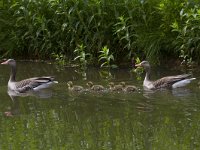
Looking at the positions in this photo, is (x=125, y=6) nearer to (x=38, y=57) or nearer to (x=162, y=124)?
(x=38, y=57)

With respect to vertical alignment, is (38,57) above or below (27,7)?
below

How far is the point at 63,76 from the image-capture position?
19672 mm

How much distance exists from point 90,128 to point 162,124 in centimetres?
126

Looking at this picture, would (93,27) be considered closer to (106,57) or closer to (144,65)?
(106,57)

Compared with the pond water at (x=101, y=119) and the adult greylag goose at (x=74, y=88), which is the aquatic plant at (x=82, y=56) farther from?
the adult greylag goose at (x=74, y=88)

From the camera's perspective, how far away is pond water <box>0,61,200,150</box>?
12.4m

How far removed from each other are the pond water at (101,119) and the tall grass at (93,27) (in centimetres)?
158

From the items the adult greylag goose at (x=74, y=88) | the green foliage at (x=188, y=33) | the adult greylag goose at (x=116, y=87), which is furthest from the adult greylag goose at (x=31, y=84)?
the green foliage at (x=188, y=33)

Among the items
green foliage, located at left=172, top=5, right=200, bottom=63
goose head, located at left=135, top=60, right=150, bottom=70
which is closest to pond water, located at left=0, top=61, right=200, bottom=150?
goose head, located at left=135, top=60, right=150, bottom=70

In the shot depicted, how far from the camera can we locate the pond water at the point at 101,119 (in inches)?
489

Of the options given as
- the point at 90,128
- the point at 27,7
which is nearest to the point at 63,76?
the point at 27,7

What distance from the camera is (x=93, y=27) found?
20938 mm

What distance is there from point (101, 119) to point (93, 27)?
23.4 feet

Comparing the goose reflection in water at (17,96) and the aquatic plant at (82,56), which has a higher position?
the aquatic plant at (82,56)
